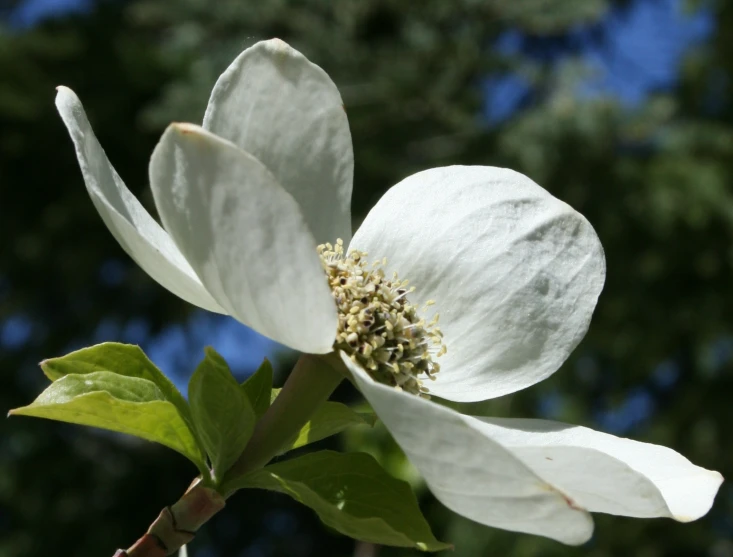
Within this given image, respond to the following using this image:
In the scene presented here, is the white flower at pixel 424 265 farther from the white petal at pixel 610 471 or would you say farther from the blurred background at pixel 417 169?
the blurred background at pixel 417 169

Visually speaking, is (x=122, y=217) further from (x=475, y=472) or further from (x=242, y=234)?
(x=475, y=472)

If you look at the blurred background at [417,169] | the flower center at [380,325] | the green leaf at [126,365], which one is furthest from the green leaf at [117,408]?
the blurred background at [417,169]

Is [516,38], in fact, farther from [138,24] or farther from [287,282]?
[287,282]

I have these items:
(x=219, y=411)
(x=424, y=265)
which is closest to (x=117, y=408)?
(x=219, y=411)

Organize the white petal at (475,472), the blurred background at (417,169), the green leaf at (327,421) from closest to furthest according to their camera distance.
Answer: the white petal at (475,472) → the green leaf at (327,421) → the blurred background at (417,169)

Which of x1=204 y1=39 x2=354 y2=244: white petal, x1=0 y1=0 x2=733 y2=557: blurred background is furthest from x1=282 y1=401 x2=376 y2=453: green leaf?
x1=0 y1=0 x2=733 y2=557: blurred background
